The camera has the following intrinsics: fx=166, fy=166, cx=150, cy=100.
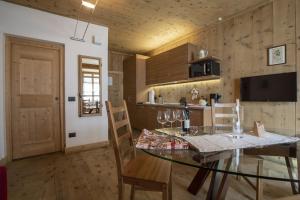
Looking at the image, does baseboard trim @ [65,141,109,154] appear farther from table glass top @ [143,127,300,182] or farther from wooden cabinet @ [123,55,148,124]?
table glass top @ [143,127,300,182]

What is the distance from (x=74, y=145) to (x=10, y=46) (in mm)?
2080

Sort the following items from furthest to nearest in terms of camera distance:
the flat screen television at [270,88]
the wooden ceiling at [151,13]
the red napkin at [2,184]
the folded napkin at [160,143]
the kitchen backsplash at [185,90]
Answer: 1. the kitchen backsplash at [185,90]
2. the wooden ceiling at [151,13]
3. the flat screen television at [270,88]
4. the folded napkin at [160,143]
5. the red napkin at [2,184]

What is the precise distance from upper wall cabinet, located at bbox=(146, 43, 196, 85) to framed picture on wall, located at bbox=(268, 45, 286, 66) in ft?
5.10

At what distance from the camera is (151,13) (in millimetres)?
3252

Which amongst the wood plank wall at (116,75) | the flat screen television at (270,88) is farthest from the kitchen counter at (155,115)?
the wood plank wall at (116,75)

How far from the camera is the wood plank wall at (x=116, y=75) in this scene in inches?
228

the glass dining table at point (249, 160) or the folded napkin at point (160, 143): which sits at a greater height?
the folded napkin at point (160, 143)

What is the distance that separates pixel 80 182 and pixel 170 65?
336cm

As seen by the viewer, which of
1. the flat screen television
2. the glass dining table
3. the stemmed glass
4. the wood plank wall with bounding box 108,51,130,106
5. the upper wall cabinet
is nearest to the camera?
the glass dining table

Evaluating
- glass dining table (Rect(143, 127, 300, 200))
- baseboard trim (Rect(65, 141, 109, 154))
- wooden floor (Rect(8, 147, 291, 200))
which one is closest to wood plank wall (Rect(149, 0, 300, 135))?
wooden floor (Rect(8, 147, 291, 200))

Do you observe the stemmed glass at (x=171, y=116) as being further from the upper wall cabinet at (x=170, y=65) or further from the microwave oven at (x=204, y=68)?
the upper wall cabinet at (x=170, y=65)

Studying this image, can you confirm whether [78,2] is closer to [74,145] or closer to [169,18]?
[169,18]

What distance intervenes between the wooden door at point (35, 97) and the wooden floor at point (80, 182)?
35 centimetres

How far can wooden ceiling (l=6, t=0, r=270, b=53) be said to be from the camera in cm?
289
